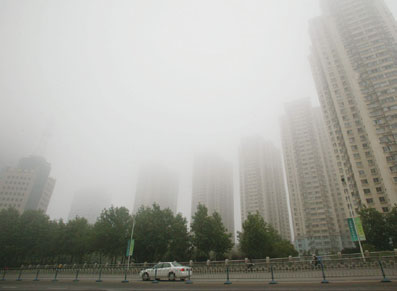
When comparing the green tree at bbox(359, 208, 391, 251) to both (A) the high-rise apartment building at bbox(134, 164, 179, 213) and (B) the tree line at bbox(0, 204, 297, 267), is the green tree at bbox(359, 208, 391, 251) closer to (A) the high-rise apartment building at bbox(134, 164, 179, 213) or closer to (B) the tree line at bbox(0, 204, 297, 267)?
(B) the tree line at bbox(0, 204, 297, 267)

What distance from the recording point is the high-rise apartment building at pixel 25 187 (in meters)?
120

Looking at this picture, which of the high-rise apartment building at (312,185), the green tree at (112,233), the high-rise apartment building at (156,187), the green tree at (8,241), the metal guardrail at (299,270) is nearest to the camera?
the metal guardrail at (299,270)

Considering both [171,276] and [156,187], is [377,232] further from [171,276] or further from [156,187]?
[156,187]

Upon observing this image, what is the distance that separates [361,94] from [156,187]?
463ft

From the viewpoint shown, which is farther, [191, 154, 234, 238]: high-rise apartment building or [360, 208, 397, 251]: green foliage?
[191, 154, 234, 238]: high-rise apartment building

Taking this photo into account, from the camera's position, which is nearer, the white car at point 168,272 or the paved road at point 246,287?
the paved road at point 246,287

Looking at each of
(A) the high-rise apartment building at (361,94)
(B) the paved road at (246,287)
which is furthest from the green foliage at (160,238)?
(A) the high-rise apartment building at (361,94)

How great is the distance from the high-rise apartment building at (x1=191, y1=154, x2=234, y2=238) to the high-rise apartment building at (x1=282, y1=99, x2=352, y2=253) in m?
52.0

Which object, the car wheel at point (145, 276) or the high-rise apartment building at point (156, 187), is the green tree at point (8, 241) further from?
the high-rise apartment building at point (156, 187)

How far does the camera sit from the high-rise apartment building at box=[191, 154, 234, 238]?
14662 cm

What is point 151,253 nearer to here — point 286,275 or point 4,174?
point 286,275

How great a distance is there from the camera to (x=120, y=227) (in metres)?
44.3

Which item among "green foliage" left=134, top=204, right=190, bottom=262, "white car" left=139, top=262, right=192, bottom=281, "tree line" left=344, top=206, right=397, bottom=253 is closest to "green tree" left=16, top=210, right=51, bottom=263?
"green foliage" left=134, top=204, right=190, bottom=262

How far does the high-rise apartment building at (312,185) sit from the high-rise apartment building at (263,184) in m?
19.8
